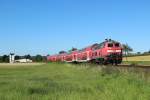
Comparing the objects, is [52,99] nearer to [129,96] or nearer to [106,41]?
[129,96]

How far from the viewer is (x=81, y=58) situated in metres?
82.9

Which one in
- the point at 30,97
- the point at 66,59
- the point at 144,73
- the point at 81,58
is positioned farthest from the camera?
the point at 66,59

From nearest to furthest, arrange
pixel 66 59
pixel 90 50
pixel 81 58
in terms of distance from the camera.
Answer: pixel 90 50
pixel 81 58
pixel 66 59

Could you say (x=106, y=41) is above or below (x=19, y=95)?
above

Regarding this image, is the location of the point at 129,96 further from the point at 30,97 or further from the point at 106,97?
the point at 30,97

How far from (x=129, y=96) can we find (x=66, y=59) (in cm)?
9114

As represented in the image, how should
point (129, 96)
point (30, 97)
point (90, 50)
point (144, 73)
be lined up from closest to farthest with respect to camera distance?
point (129, 96) → point (30, 97) → point (144, 73) → point (90, 50)

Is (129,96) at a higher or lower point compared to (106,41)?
lower

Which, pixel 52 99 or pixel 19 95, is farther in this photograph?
pixel 19 95

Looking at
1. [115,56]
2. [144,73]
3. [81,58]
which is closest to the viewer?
[144,73]

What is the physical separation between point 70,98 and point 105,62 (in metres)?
40.6

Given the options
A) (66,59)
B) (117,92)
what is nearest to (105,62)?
(117,92)

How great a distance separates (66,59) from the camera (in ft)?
357

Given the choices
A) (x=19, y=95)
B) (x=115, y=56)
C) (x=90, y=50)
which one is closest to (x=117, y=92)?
(x=19, y=95)
